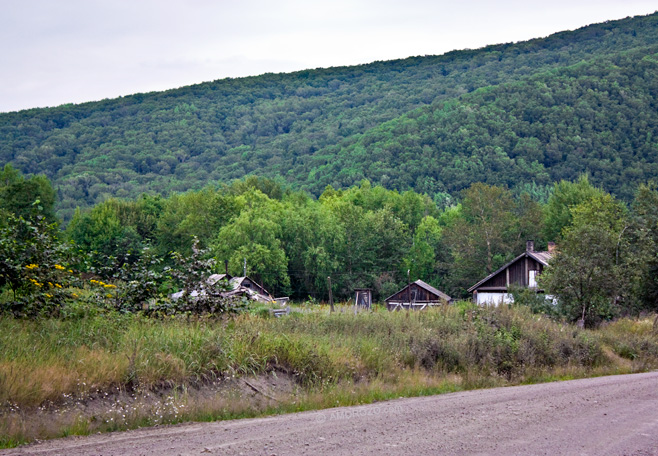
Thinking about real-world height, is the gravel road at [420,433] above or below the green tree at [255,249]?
above

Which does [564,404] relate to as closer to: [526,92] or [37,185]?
[37,185]

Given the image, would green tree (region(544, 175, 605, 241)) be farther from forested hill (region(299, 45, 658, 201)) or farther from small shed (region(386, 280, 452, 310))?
forested hill (region(299, 45, 658, 201))

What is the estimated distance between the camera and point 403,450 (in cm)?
844

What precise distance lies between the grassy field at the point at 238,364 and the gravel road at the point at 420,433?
78 cm

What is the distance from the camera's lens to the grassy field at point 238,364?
10266 millimetres

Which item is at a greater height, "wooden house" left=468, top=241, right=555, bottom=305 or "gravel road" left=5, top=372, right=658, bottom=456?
"gravel road" left=5, top=372, right=658, bottom=456

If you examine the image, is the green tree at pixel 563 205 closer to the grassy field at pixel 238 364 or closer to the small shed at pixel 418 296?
the small shed at pixel 418 296

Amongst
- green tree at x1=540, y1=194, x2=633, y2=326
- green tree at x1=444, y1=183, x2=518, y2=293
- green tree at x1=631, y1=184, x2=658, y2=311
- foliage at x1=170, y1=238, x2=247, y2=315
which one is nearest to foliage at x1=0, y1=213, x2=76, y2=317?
foliage at x1=170, y1=238, x2=247, y2=315

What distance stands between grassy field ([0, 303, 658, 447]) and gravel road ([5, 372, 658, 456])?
30.5 inches

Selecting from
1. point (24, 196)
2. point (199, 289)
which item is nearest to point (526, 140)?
point (24, 196)

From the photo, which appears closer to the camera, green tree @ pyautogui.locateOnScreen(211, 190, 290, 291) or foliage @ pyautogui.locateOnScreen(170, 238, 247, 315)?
foliage @ pyautogui.locateOnScreen(170, 238, 247, 315)

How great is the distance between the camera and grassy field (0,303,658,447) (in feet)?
33.7

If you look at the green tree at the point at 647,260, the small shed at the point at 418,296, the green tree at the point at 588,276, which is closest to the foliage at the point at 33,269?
the green tree at the point at 588,276

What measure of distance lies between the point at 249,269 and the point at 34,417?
6803 centimetres
